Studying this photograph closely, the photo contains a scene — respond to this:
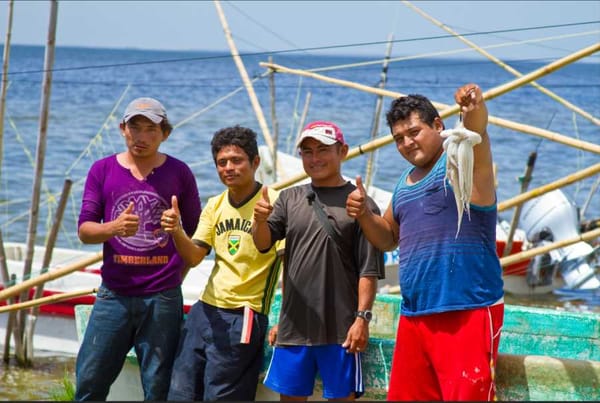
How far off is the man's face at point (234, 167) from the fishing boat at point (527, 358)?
0.88 meters

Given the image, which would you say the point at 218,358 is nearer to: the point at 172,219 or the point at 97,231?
the point at 172,219

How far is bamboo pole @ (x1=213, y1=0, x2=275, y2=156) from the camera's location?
865cm

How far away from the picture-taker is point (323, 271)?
406cm

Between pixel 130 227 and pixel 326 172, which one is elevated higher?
pixel 326 172

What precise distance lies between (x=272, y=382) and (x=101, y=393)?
0.86m

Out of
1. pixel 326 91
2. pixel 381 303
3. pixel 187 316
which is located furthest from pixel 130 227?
pixel 326 91

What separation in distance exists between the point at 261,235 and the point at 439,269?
2.62 feet

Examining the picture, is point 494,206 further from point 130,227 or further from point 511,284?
point 511,284

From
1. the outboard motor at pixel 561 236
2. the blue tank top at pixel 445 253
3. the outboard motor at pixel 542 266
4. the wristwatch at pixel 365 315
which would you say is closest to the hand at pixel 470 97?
the blue tank top at pixel 445 253

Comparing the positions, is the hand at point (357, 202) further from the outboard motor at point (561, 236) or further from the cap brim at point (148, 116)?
the outboard motor at point (561, 236)

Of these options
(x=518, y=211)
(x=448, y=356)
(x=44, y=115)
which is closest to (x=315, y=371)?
(x=448, y=356)

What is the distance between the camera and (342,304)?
407cm

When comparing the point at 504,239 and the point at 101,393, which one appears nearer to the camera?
the point at 101,393

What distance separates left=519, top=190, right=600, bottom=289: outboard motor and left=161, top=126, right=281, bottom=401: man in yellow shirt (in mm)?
7806
